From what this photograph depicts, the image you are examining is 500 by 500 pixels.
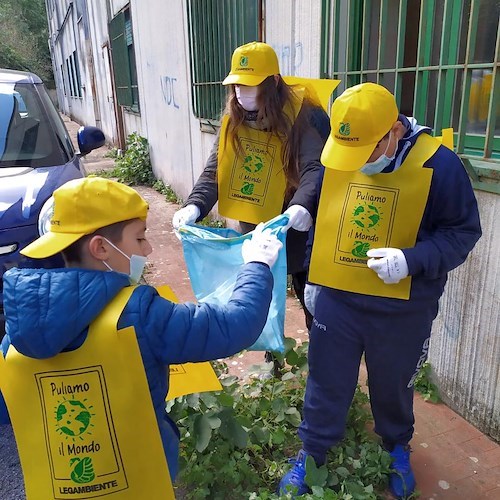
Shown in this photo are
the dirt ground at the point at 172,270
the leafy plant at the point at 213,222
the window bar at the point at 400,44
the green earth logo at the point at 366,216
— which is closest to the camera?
the green earth logo at the point at 366,216

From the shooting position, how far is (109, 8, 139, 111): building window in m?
9.71

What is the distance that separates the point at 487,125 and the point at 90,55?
15693 millimetres

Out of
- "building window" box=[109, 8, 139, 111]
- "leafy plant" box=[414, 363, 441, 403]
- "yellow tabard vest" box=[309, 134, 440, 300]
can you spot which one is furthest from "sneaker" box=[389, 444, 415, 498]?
"building window" box=[109, 8, 139, 111]

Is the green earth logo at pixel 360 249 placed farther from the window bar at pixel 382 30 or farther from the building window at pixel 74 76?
the building window at pixel 74 76

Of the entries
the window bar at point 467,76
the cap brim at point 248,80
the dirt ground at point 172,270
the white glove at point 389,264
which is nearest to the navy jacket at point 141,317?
the white glove at point 389,264

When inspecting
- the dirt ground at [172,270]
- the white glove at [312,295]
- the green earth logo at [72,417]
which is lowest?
the dirt ground at [172,270]

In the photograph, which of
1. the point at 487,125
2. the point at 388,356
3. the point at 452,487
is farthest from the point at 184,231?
the point at 452,487

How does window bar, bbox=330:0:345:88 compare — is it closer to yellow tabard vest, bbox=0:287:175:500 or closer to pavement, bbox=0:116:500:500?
pavement, bbox=0:116:500:500

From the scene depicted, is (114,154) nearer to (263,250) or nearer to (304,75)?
(304,75)

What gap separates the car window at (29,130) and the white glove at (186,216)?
4.76ft

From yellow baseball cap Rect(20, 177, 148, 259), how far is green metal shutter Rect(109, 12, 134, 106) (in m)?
9.52

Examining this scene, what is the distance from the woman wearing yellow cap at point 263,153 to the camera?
2.31 metres

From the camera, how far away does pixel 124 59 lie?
34.1ft

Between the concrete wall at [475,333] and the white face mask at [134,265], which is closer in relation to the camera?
the white face mask at [134,265]
